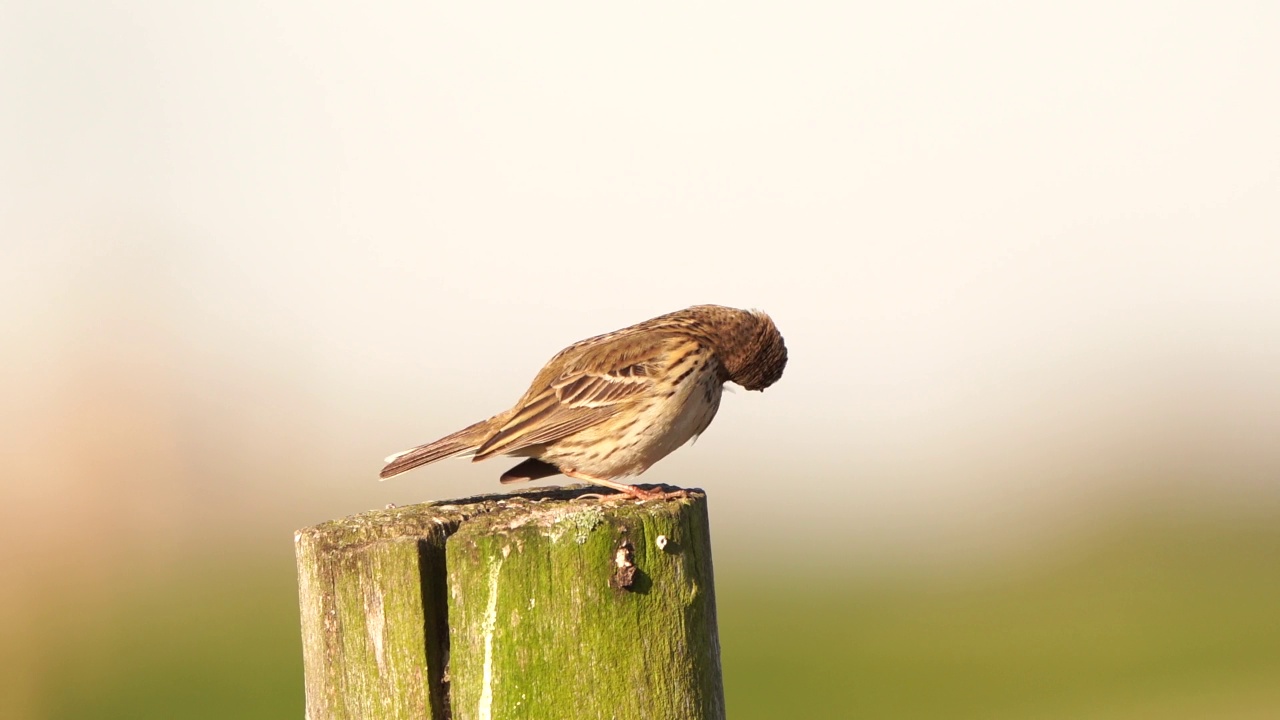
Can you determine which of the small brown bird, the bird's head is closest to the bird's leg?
the small brown bird

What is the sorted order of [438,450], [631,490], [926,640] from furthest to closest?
[926,640]
[438,450]
[631,490]

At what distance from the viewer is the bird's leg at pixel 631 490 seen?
5.35 meters

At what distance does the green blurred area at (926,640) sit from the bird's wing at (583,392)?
7.11 m

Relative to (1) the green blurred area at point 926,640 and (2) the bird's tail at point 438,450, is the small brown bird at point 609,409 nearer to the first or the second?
(2) the bird's tail at point 438,450

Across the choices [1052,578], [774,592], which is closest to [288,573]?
[774,592]

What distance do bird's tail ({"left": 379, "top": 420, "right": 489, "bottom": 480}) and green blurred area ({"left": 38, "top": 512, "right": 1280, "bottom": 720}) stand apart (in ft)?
23.9

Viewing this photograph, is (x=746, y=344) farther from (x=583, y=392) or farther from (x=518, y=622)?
(x=518, y=622)

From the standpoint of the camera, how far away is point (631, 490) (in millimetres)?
6395

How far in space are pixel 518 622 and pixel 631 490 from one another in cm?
211

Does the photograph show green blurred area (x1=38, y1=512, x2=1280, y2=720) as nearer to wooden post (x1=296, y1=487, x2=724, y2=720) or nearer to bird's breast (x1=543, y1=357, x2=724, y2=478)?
bird's breast (x1=543, y1=357, x2=724, y2=478)

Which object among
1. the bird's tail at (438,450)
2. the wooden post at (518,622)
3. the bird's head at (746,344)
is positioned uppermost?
the bird's head at (746,344)

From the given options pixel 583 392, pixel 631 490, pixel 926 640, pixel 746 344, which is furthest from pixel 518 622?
pixel 926 640

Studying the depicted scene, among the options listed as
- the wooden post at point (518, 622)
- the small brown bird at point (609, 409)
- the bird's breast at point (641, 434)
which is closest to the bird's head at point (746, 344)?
the small brown bird at point (609, 409)

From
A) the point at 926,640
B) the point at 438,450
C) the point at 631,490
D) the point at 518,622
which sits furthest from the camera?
the point at 926,640
